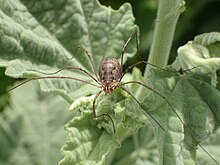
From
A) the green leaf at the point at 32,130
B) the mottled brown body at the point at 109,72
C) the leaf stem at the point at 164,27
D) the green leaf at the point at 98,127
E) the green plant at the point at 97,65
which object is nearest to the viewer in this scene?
the green leaf at the point at 98,127

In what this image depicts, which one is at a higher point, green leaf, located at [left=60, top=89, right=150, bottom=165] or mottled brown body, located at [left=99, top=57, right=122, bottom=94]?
mottled brown body, located at [left=99, top=57, right=122, bottom=94]

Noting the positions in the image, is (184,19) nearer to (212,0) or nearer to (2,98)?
(212,0)

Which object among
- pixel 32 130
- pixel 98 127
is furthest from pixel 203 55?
pixel 32 130

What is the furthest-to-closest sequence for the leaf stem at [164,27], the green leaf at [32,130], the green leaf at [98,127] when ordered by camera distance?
the green leaf at [32,130]
the leaf stem at [164,27]
the green leaf at [98,127]

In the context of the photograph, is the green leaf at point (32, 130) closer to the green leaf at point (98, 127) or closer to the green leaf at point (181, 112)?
the green leaf at point (98, 127)

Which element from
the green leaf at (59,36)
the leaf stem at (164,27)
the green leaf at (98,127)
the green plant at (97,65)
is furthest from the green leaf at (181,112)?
the green leaf at (59,36)

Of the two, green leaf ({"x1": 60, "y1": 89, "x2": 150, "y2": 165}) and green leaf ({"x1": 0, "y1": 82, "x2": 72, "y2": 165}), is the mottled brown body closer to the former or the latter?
green leaf ({"x1": 60, "y1": 89, "x2": 150, "y2": 165})

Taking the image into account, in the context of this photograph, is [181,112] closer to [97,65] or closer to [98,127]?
[98,127]

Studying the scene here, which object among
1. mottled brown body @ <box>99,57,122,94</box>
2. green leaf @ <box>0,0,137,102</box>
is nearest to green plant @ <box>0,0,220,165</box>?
green leaf @ <box>0,0,137,102</box>
